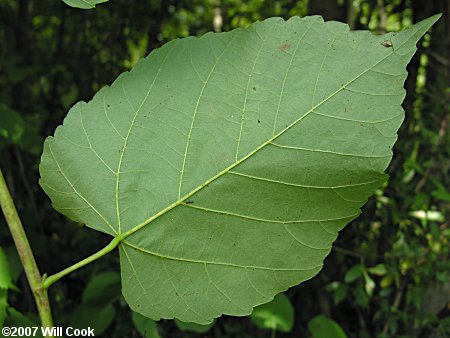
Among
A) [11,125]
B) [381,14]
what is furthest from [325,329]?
[381,14]

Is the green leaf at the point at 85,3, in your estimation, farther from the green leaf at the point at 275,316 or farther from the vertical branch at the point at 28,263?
the green leaf at the point at 275,316

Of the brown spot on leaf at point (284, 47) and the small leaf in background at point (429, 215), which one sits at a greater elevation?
the brown spot on leaf at point (284, 47)

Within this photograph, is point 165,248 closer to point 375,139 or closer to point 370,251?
point 375,139

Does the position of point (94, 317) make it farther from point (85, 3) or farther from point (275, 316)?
point (85, 3)

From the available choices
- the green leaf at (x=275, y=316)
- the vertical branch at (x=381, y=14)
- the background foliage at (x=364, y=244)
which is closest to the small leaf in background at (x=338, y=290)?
the background foliage at (x=364, y=244)

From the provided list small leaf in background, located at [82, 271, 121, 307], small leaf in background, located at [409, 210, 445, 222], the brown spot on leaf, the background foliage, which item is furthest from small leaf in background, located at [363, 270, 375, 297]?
the brown spot on leaf

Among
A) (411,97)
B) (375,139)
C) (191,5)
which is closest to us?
(375,139)

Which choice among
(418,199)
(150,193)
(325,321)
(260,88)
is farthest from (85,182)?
(418,199)
